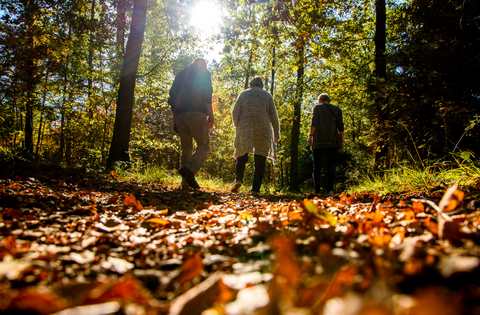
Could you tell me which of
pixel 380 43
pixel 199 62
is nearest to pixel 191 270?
pixel 199 62

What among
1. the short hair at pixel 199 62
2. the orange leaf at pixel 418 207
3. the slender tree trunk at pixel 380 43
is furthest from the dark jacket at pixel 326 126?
the orange leaf at pixel 418 207

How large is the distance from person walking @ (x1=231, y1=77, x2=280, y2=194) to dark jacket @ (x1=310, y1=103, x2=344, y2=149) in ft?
3.01

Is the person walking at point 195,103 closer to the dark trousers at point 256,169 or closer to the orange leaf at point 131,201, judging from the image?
the dark trousers at point 256,169

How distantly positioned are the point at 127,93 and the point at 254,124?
430cm

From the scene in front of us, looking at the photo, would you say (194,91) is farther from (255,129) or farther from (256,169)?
(256,169)

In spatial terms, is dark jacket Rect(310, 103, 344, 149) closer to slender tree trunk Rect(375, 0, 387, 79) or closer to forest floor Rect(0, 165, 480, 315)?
slender tree trunk Rect(375, 0, 387, 79)

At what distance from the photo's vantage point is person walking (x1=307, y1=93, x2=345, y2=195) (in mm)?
5402

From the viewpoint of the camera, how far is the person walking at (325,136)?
540 cm

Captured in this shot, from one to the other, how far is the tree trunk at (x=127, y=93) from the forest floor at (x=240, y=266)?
18.7 ft

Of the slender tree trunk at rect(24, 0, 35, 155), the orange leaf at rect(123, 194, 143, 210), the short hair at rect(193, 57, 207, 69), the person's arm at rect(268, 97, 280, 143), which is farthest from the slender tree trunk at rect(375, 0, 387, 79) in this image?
the slender tree trunk at rect(24, 0, 35, 155)

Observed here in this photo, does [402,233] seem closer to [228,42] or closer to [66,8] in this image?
[66,8]

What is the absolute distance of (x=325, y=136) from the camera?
5383 mm

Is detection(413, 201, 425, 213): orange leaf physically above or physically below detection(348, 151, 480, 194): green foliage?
below

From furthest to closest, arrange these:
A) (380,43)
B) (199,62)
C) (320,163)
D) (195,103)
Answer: (380,43) → (320,163) → (199,62) → (195,103)
